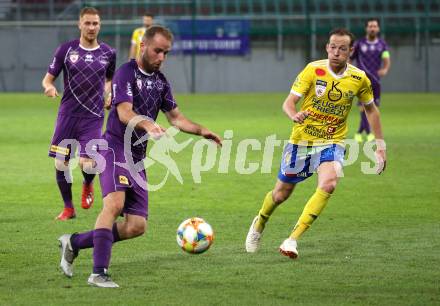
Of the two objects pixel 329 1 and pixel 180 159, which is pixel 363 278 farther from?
pixel 329 1

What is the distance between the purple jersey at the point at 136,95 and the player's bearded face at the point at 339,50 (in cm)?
185

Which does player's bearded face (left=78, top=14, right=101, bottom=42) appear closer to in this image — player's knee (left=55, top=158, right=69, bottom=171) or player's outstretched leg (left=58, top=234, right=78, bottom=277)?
player's knee (left=55, top=158, right=69, bottom=171)

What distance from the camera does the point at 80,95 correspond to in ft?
38.8

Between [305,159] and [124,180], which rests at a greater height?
[124,180]

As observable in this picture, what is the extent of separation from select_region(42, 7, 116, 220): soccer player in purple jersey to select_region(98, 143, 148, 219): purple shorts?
3.71 m

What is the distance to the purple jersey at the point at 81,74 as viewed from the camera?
38.6 ft

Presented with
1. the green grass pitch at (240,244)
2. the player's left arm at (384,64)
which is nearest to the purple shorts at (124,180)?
the green grass pitch at (240,244)

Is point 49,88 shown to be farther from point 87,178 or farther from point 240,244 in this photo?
point 240,244

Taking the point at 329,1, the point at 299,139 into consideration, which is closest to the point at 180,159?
the point at 299,139

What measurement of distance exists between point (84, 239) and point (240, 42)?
2942 centimetres

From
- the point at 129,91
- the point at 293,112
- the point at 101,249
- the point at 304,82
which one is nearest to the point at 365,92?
the point at 304,82

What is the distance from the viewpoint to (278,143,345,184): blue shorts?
9.36 m

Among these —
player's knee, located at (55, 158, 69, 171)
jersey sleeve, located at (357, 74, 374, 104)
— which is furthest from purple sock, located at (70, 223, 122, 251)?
player's knee, located at (55, 158, 69, 171)

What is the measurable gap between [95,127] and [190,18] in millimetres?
26360
